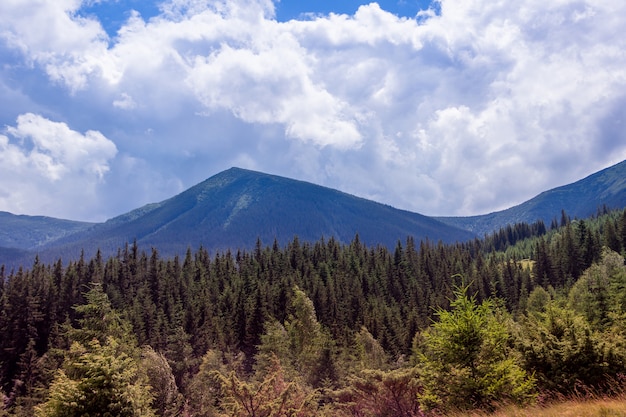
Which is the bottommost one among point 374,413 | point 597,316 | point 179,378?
point 179,378

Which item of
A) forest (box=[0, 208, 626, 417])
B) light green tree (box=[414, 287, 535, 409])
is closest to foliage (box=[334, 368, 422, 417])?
forest (box=[0, 208, 626, 417])

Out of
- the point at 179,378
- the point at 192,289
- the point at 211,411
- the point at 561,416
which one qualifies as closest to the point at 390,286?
the point at 192,289

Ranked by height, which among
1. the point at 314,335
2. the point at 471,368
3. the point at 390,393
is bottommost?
the point at 314,335

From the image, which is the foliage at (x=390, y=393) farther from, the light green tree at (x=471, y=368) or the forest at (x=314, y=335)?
the light green tree at (x=471, y=368)

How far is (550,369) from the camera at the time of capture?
1980cm

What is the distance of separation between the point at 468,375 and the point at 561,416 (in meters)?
7.02

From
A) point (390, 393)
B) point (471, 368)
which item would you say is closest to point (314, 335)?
point (390, 393)

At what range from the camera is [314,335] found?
3103 inches

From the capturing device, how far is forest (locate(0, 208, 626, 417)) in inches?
727

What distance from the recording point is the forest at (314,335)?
727 inches

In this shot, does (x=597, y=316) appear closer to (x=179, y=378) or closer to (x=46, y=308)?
(x=179, y=378)

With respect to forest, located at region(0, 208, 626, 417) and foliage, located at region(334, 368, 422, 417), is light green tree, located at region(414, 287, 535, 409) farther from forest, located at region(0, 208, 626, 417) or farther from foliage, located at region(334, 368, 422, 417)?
foliage, located at region(334, 368, 422, 417)

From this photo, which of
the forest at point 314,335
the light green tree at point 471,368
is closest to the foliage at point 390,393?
the forest at point 314,335

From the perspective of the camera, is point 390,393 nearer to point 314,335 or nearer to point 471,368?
point 471,368
